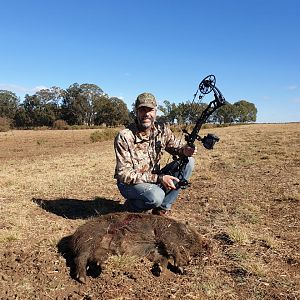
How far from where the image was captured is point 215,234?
5156 millimetres

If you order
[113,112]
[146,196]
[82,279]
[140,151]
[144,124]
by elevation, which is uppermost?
[113,112]

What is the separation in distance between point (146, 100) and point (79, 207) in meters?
2.47

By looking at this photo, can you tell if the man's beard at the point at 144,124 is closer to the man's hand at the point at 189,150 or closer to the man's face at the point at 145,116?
the man's face at the point at 145,116

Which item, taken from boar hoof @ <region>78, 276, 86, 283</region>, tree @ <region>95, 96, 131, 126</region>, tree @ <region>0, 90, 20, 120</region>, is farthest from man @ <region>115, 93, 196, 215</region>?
tree @ <region>0, 90, 20, 120</region>

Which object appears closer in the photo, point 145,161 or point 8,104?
point 145,161

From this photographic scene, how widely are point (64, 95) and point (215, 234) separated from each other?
75.5 metres

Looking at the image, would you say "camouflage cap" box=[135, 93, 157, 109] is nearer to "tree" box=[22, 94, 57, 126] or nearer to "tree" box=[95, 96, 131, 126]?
"tree" box=[95, 96, 131, 126]

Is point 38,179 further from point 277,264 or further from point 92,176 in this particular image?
point 277,264

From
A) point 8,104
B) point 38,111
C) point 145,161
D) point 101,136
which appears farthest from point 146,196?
point 8,104

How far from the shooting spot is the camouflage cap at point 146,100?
5090 millimetres

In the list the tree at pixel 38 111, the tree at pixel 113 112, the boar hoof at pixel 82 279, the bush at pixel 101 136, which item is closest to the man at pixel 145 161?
the boar hoof at pixel 82 279

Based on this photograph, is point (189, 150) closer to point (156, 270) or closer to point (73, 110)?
point (156, 270)

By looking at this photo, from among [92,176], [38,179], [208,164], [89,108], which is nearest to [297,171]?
[208,164]

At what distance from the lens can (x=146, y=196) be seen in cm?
520
